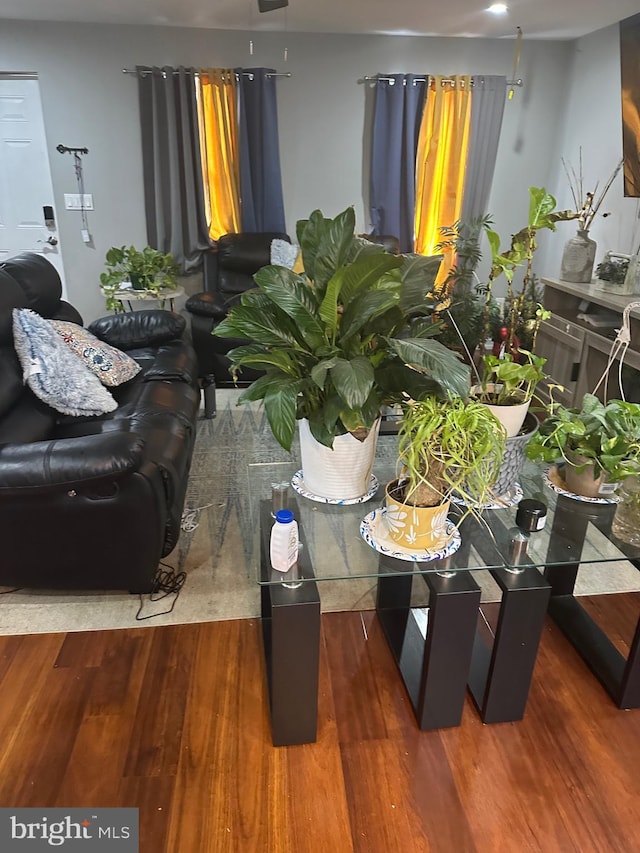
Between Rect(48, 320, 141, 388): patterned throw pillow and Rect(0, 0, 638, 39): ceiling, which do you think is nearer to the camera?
Rect(48, 320, 141, 388): patterned throw pillow

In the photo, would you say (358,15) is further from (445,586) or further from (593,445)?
(445,586)

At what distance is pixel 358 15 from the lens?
377 centimetres

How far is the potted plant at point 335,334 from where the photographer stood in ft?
4.34

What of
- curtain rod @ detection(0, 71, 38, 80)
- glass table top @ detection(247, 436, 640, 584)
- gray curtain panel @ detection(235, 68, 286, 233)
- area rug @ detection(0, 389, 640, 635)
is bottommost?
area rug @ detection(0, 389, 640, 635)

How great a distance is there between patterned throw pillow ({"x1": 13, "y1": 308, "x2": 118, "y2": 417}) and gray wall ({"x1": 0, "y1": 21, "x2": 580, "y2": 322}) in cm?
234

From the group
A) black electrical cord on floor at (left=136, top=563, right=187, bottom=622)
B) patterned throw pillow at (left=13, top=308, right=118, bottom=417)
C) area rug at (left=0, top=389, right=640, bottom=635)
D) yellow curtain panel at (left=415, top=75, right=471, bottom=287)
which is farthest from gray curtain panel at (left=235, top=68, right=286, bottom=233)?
black electrical cord on floor at (left=136, top=563, right=187, bottom=622)

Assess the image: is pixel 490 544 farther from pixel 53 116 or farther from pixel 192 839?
pixel 53 116

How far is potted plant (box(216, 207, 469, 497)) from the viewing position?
4.34 ft

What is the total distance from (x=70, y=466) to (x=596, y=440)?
1.45 metres

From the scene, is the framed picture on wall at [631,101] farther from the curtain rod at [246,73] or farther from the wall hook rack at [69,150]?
the wall hook rack at [69,150]

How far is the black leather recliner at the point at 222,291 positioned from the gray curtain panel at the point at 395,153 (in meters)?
0.80

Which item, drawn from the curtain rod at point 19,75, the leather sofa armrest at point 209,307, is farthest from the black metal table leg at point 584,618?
the curtain rod at point 19,75

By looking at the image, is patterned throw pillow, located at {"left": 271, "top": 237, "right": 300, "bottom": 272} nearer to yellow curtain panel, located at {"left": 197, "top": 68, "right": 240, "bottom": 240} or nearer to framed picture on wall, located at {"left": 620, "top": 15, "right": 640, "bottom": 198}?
yellow curtain panel, located at {"left": 197, "top": 68, "right": 240, "bottom": 240}

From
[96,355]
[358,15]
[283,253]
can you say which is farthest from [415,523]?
[358,15]
